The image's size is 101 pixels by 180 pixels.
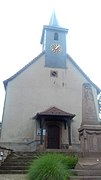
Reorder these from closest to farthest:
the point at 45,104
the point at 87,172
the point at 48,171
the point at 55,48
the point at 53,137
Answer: the point at 48,171, the point at 87,172, the point at 53,137, the point at 45,104, the point at 55,48

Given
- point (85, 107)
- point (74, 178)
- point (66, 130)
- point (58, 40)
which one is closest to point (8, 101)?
point (66, 130)

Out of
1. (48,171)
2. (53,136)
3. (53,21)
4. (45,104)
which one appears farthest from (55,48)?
(48,171)

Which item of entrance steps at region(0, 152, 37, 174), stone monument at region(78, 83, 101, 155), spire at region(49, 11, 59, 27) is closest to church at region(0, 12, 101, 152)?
spire at region(49, 11, 59, 27)

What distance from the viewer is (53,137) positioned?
1895 cm

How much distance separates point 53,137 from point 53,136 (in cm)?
8

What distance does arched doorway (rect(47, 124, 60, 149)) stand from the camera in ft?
61.0

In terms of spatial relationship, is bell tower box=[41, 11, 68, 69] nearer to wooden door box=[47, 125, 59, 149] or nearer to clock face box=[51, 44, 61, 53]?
clock face box=[51, 44, 61, 53]

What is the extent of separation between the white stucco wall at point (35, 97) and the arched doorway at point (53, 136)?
51.3 inches

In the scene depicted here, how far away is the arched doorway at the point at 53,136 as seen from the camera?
18.6 metres

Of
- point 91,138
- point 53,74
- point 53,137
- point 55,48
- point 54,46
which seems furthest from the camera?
Result: point 54,46

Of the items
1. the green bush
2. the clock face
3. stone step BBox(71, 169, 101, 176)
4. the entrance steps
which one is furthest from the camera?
the clock face

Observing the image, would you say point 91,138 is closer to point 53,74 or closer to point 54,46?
point 53,74

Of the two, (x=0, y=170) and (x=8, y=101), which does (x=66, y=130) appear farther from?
(x=0, y=170)

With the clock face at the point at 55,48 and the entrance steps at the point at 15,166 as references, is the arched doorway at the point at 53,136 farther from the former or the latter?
the clock face at the point at 55,48
